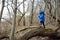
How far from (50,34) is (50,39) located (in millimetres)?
1529

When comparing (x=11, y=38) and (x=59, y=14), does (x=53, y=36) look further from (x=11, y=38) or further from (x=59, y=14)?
(x=59, y=14)

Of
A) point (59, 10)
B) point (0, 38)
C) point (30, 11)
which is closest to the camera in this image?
point (0, 38)

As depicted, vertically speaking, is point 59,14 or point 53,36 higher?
point 59,14

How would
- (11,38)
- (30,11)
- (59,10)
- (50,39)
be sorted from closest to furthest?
1. (11,38)
2. (50,39)
3. (59,10)
4. (30,11)

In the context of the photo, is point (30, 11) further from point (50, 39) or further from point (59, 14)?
point (50, 39)

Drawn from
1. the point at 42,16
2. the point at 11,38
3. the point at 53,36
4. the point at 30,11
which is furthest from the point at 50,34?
the point at 30,11

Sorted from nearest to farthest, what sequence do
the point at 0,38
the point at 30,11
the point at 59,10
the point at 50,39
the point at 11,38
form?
the point at 11,38 → the point at 0,38 → the point at 50,39 → the point at 59,10 → the point at 30,11

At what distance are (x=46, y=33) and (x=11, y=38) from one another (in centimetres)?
338

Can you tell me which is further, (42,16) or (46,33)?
(42,16)

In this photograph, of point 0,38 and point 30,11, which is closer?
point 0,38

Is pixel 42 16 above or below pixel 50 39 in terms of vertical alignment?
above

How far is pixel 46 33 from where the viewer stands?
1612 centimetres

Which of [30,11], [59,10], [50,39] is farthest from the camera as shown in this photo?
[30,11]

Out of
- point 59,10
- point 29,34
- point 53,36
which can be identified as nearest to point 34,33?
point 29,34
